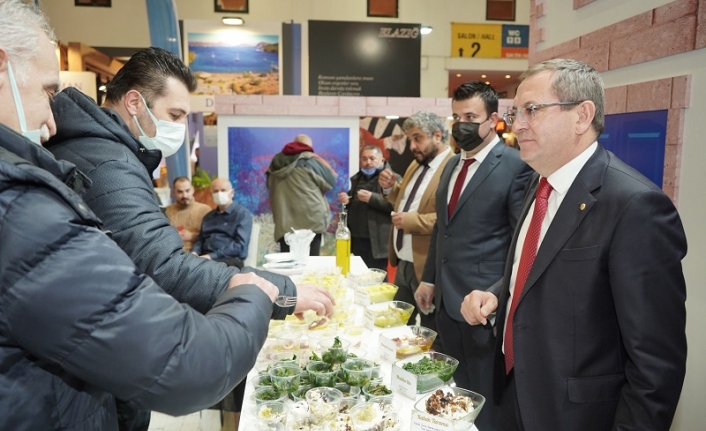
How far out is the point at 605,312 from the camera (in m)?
1.55

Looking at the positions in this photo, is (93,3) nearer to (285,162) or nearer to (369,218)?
(285,162)

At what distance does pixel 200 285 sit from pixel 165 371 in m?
0.68

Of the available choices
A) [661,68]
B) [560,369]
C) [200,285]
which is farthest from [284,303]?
[661,68]

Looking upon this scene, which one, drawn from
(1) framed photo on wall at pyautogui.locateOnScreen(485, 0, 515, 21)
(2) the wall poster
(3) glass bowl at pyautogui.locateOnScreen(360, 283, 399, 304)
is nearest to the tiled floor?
(3) glass bowl at pyautogui.locateOnScreen(360, 283, 399, 304)

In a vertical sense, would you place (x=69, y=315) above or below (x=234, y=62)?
below

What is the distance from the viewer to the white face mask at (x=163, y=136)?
192 cm

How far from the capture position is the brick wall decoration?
221cm

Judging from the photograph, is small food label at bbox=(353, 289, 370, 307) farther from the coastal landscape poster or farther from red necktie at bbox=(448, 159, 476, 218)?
the coastal landscape poster

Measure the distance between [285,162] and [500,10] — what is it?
8.44 meters

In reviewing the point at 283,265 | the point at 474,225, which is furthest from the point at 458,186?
the point at 283,265

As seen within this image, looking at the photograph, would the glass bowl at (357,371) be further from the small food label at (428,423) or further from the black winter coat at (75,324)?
the black winter coat at (75,324)

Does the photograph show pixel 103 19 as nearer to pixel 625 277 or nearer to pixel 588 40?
pixel 588 40

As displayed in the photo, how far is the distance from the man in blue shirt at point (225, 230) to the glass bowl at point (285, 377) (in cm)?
336

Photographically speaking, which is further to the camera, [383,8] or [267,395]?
[383,8]
